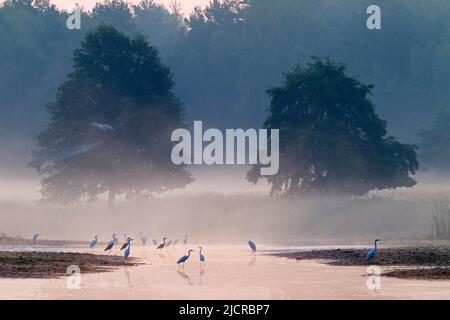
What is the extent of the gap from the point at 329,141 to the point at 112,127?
51.4ft

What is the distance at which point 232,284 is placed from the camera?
3547 centimetres

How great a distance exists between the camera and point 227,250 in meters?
55.0

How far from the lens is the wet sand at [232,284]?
32000 millimetres

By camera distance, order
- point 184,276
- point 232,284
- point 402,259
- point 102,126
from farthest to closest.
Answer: point 102,126
point 402,259
point 184,276
point 232,284

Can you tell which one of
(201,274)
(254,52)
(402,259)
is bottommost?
(201,274)

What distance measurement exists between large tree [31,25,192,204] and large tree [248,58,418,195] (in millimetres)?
10732

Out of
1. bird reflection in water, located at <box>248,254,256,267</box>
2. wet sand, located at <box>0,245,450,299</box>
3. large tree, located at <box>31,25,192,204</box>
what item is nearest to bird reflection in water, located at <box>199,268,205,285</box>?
wet sand, located at <box>0,245,450,299</box>

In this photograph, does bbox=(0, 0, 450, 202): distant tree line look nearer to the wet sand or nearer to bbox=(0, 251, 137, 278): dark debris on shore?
bbox=(0, 251, 137, 278): dark debris on shore

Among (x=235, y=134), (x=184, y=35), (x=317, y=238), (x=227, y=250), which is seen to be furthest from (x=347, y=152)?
(x=184, y=35)

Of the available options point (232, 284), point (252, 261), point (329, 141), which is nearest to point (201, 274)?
point (232, 284)

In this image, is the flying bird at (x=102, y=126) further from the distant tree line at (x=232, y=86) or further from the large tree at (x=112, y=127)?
the distant tree line at (x=232, y=86)

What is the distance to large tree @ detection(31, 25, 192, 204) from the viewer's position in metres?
86.8

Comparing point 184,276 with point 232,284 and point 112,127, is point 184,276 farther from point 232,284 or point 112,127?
point 112,127

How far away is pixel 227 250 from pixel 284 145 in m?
24.3
